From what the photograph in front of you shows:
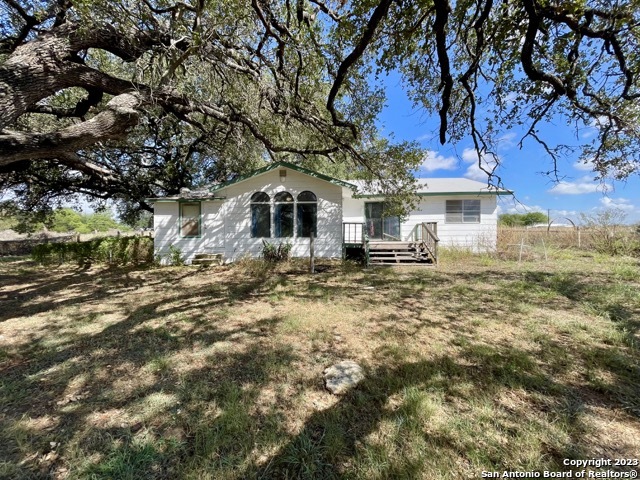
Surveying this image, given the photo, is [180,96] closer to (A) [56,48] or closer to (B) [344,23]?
(A) [56,48]

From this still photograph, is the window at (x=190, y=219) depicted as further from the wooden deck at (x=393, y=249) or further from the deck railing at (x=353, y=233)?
the deck railing at (x=353, y=233)

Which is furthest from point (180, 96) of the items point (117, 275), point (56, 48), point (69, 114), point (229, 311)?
point (117, 275)

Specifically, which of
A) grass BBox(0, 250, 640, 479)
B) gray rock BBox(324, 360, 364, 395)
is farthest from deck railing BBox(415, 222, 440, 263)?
gray rock BBox(324, 360, 364, 395)

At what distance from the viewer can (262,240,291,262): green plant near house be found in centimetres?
992

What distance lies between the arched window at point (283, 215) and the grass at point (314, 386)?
4.98m

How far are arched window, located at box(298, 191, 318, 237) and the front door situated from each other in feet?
9.99

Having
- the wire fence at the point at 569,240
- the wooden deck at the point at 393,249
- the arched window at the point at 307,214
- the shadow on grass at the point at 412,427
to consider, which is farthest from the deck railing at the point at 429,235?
the shadow on grass at the point at 412,427

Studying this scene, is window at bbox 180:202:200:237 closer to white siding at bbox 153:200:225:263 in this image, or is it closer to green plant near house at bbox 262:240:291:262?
white siding at bbox 153:200:225:263

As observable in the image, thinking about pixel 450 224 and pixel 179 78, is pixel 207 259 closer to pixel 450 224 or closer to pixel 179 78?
pixel 179 78

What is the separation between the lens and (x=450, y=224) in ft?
40.2

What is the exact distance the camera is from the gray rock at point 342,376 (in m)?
2.58

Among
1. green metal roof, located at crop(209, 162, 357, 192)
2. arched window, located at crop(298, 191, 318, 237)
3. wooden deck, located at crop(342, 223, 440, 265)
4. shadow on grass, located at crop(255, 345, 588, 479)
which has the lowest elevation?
shadow on grass, located at crop(255, 345, 588, 479)

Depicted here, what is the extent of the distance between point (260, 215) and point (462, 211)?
29.0ft

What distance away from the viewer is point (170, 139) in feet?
38.8
